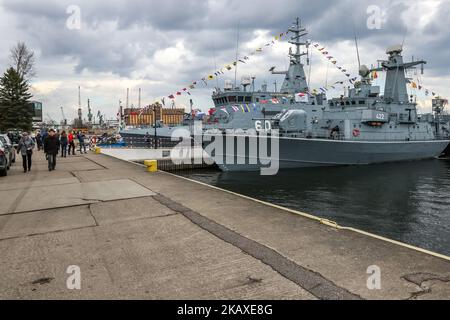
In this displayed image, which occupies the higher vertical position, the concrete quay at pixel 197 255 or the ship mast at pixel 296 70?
the ship mast at pixel 296 70

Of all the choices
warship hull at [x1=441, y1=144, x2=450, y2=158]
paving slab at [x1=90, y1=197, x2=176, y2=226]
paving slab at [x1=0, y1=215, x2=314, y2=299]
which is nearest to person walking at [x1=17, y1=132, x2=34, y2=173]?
paving slab at [x1=90, y1=197, x2=176, y2=226]

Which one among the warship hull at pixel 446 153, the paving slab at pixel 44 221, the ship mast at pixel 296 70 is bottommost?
the warship hull at pixel 446 153

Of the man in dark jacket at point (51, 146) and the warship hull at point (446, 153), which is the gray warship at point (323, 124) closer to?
the warship hull at point (446, 153)

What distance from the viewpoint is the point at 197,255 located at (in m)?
4.67

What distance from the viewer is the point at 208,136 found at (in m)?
23.2

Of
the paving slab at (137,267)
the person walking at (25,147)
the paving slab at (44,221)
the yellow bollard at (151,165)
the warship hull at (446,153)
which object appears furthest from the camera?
the warship hull at (446,153)

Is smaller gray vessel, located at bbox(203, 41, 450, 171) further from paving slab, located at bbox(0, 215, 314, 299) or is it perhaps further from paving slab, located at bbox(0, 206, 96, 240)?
paving slab, located at bbox(0, 215, 314, 299)

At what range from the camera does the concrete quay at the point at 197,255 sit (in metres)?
3.63

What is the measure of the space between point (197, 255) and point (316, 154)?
21.5m

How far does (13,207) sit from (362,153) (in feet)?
81.7

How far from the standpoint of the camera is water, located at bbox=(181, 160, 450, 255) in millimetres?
10422

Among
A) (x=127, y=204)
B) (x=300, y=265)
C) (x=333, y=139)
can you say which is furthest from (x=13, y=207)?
(x=333, y=139)

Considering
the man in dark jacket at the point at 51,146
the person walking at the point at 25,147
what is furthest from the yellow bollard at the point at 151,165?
the person walking at the point at 25,147
